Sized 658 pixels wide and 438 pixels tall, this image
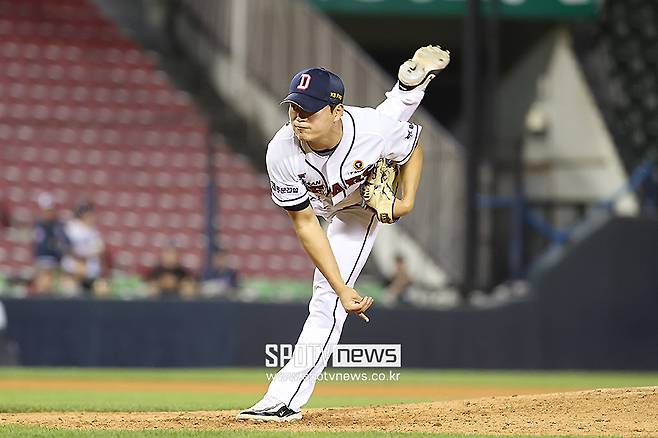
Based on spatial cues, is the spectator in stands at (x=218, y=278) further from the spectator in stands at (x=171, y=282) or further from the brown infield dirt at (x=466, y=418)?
the brown infield dirt at (x=466, y=418)

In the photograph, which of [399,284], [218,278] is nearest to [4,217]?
[218,278]

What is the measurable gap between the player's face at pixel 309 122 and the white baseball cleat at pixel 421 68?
0.70m

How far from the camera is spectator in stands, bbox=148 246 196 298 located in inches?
566

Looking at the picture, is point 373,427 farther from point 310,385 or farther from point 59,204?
point 59,204

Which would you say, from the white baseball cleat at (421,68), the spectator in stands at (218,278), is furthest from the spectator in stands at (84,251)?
the white baseball cleat at (421,68)

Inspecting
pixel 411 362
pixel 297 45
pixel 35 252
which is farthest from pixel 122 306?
pixel 297 45

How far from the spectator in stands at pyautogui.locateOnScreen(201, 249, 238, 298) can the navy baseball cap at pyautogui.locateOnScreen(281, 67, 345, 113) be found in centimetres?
789

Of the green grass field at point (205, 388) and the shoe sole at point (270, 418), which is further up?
the green grass field at point (205, 388)

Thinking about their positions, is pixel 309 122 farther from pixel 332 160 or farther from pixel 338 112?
pixel 332 160

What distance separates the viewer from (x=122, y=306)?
14.0 metres

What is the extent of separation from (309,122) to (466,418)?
1.90 m

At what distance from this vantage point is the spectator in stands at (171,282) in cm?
Result: 1437

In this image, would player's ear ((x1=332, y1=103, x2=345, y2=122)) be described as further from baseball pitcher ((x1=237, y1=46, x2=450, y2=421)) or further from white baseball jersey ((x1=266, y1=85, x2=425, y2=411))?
white baseball jersey ((x1=266, y1=85, x2=425, y2=411))

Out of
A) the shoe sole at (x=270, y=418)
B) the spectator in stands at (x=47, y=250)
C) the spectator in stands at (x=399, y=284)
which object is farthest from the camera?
the spectator in stands at (x=399, y=284)
